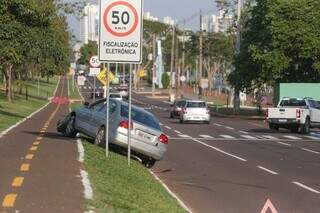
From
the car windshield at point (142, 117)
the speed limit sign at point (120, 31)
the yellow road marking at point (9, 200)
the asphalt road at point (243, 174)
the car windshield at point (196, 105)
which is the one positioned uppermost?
the speed limit sign at point (120, 31)

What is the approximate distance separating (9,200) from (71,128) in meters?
12.3

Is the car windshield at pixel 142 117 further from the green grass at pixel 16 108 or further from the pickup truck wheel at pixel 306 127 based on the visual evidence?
the pickup truck wheel at pixel 306 127

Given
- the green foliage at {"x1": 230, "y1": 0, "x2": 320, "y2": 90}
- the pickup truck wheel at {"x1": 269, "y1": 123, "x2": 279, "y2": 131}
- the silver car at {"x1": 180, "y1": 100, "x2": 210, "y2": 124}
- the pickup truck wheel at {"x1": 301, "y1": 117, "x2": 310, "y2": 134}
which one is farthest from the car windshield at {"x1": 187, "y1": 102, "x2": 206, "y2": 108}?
the green foliage at {"x1": 230, "y1": 0, "x2": 320, "y2": 90}

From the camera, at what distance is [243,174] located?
56.6ft

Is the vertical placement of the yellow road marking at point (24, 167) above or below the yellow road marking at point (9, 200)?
below

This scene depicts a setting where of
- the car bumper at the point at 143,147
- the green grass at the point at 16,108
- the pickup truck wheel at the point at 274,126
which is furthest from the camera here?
the pickup truck wheel at the point at 274,126


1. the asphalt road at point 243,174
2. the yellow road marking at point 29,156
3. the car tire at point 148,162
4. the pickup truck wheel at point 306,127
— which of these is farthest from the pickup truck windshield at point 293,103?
the yellow road marking at point 29,156

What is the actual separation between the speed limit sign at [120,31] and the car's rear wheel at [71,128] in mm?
6432

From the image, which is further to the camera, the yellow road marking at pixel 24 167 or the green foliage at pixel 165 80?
the green foliage at pixel 165 80

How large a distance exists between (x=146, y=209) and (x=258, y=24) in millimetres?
49872

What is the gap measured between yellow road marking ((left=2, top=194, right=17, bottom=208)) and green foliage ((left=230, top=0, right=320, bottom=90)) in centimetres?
4464

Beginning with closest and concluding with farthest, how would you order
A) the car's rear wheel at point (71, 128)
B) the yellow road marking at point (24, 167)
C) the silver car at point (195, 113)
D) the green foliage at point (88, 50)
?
the yellow road marking at point (24, 167) → the car's rear wheel at point (71, 128) → the silver car at point (195, 113) → the green foliage at point (88, 50)

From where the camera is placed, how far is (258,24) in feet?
193

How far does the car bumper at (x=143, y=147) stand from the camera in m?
17.8
